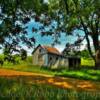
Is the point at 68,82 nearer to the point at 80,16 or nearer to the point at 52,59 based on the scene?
the point at 80,16

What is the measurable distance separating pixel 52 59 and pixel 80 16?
104 feet

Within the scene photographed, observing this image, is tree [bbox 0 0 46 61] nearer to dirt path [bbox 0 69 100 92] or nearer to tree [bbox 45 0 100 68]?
dirt path [bbox 0 69 100 92]

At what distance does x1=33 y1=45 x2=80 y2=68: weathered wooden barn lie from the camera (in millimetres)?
74062

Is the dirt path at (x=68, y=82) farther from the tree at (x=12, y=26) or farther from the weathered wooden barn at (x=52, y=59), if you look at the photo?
the weathered wooden barn at (x=52, y=59)

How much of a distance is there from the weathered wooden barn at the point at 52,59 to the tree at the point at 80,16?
24.4 m

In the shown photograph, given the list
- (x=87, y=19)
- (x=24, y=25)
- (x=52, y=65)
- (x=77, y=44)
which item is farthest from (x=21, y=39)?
(x=52, y=65)

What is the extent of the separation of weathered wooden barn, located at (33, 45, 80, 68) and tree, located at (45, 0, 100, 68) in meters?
24.4

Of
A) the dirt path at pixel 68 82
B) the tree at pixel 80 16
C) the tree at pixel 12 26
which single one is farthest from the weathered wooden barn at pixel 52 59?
the tree at pixel 12 26

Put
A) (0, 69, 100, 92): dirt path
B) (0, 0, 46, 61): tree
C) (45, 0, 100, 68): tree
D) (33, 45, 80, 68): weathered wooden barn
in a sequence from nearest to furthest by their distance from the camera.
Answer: (0, 0, 46, 61): tree < (0, 69, 100, 92): dirt path < (45, 0, 100, 68): tree < (33, 45, 80, 68): weathered wooden barn

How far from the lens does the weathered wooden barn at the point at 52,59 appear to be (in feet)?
243

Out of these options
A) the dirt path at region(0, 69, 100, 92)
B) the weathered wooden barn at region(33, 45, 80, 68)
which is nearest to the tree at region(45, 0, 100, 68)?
the dirt path at region(0, 69, 100, 92)

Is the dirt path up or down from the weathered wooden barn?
down

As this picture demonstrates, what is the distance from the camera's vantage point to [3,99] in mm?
10562

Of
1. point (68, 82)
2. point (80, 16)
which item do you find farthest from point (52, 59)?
point (68, 82)
